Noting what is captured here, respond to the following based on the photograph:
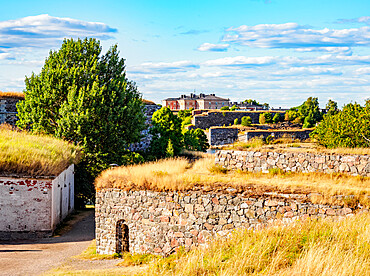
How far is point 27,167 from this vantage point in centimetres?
2006

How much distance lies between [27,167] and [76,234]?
13.2ft

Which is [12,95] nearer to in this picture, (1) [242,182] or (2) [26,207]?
(2) [26,207]

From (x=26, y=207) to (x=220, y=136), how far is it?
54854 millimetres

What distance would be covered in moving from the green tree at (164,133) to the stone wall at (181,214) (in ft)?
79.4

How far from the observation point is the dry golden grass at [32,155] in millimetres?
19953

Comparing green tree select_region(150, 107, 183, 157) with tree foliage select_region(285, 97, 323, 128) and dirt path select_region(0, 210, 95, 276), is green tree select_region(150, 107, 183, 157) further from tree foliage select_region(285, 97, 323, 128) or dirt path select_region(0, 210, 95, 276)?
tree foliage select_region(285, 97, 323, 128)

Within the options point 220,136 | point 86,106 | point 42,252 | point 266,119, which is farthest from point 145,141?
point 266,119

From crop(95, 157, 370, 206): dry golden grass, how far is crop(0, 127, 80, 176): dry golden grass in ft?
16.1

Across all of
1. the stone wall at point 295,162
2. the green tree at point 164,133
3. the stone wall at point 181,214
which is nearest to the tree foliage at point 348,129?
the stone wall at point 295,162

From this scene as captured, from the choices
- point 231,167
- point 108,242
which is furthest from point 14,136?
point 231,167

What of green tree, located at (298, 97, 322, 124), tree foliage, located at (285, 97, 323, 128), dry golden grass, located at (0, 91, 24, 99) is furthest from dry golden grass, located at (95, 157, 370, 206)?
green tree, located at (298, 97, 322, 124)

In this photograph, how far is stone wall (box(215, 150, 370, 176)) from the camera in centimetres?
1695

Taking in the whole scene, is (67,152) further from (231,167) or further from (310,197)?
(310,197)

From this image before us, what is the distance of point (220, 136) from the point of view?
72.9 m
